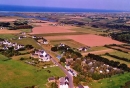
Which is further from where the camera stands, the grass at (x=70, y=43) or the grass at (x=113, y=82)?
the grass at (x=70, y=43)

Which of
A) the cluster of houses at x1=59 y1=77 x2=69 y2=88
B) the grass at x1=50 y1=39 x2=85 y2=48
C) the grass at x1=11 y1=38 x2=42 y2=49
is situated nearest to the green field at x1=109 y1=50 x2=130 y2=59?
the grass at x1=50 y1=39 x2=85 y2=48

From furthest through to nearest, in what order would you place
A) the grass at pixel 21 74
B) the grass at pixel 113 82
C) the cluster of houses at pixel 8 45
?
the cluster of houses at pixel 8 45
the grass at pixel 113 82
the grass at pixel 21 74

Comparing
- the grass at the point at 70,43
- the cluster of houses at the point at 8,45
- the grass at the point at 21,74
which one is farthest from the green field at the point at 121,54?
the cluster of houses at the point at 8,45

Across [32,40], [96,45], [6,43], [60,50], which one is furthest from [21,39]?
[96,45]

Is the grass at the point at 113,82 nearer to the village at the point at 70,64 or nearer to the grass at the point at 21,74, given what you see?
the village at the point at 70,64

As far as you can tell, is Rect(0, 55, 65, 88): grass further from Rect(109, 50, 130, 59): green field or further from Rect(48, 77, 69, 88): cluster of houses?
Rect(109, 50, 130, 59): green field

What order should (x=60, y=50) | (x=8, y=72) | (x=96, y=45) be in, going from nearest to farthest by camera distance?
(x=8, y=72)
(x=60, y=50)
(x=96, y=45)

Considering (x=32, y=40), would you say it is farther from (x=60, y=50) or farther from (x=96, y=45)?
(x=96, y=45)
